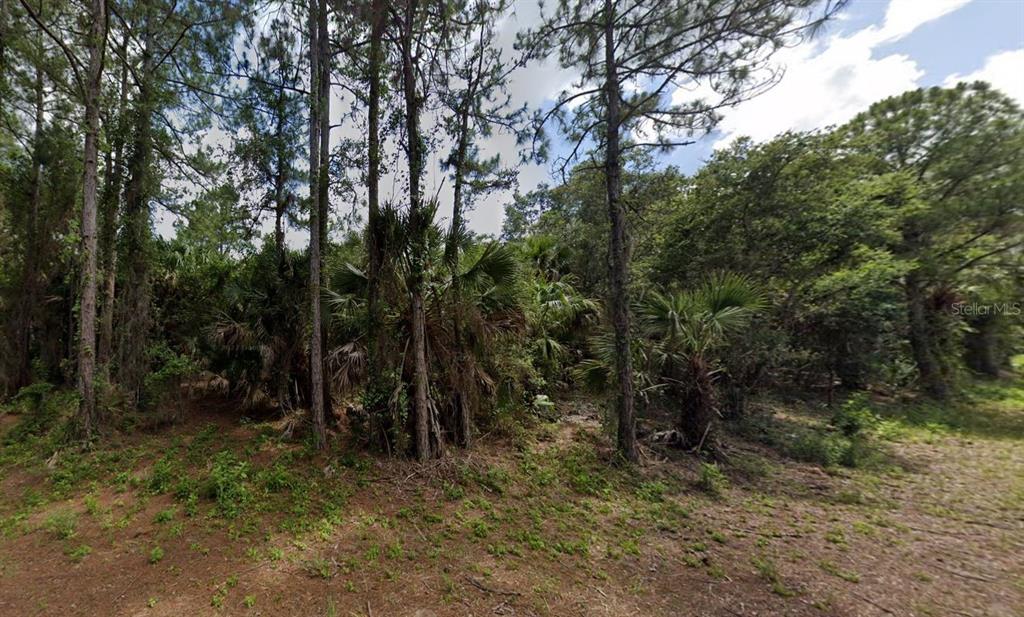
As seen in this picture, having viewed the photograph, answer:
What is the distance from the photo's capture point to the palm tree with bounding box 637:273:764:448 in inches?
262

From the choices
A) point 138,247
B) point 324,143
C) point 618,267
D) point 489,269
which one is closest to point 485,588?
point 489,269

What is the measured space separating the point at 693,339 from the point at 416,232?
506cm

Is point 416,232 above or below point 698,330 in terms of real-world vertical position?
above

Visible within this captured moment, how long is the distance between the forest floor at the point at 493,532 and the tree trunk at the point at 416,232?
0.76 m

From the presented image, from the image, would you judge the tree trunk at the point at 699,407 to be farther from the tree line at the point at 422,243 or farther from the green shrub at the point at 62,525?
the green shrub at the point at 62,525

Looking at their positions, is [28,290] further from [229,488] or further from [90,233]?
[229,488]

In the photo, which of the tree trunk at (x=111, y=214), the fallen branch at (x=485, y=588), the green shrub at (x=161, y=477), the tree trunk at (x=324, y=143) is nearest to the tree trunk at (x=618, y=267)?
the fallen branch at (x=485, y=588)

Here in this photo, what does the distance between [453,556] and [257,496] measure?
270 cm

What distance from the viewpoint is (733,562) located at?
154 inches

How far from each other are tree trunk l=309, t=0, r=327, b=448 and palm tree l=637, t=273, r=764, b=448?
18.8 ft

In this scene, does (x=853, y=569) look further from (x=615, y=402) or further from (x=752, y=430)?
(x=752, y=430)

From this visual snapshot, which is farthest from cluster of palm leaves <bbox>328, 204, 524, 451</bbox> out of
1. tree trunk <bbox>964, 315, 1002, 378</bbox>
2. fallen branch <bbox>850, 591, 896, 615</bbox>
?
tree trunk <bbox>964, 315, 1002, 378</bbox>

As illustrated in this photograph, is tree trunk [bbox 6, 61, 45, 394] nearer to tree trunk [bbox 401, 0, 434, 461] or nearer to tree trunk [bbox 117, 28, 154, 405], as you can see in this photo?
tree trunk [bbox 117, 28, 154, 405]

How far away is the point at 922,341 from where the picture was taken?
11.7m
